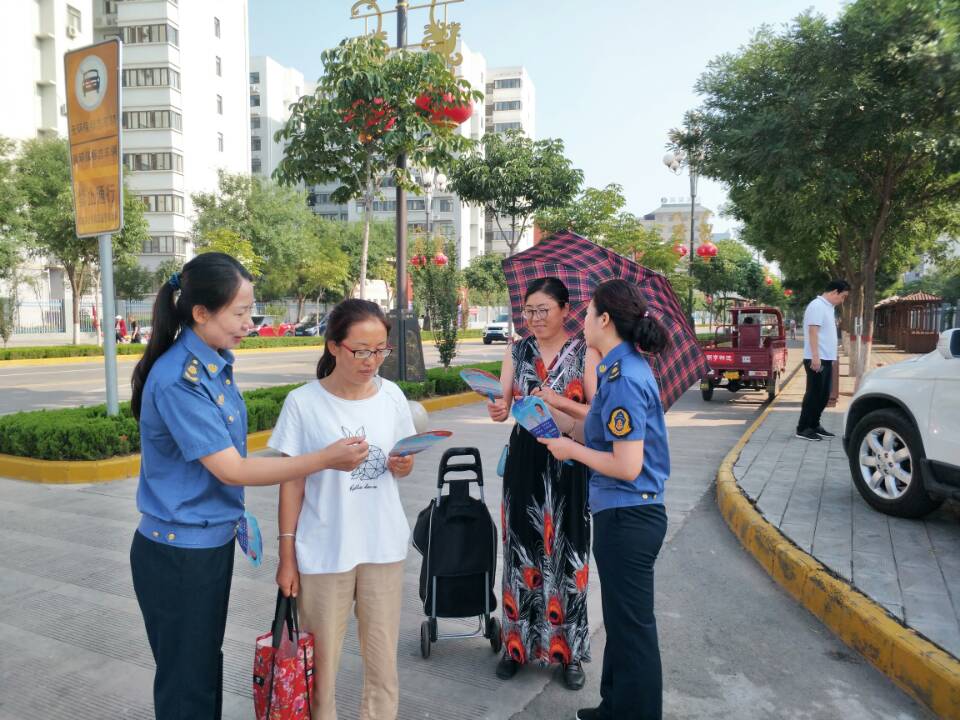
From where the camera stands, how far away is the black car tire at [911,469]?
4980 mm

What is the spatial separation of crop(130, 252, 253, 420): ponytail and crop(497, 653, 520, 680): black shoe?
6.47 feet

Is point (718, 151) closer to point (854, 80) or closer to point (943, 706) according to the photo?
point (854, 80)

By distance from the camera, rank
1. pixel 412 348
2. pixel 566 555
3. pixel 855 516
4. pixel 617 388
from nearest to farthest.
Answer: pixel 617 388 < pixel 566 555 < pixel 855 516 < pixel 412 348

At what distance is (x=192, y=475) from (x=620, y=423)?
1316 millimetres

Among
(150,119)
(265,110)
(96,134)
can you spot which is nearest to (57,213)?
(150,119)

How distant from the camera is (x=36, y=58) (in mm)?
38969

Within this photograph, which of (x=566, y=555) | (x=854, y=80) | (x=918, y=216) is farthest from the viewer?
(x=918, y=216)

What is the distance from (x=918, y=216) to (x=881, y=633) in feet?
53.3

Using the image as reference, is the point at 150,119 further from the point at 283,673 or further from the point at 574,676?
the point at 283,673

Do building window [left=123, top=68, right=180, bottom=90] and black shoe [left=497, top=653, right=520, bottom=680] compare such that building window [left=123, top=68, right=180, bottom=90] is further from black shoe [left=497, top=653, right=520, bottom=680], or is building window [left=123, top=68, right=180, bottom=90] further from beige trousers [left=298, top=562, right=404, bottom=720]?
beige trousers [left=298, top=562, right=404, bottom=720]

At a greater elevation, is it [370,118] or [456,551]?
[370,118]

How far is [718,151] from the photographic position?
1346 centimetres

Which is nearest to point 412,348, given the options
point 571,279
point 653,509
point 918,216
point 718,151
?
point 718,151

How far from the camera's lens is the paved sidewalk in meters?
3.62
